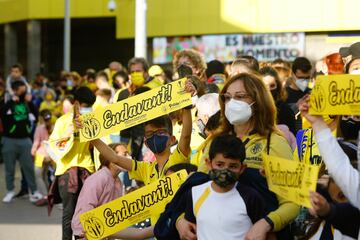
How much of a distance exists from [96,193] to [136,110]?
160cm

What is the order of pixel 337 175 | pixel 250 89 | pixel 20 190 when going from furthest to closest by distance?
pixel 20 190 < pixel 250 89 < pixel 337 175

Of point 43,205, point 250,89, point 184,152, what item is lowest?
point 43,205

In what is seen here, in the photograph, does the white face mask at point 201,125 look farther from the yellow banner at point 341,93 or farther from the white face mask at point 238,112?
the yellow banner at point 341,93

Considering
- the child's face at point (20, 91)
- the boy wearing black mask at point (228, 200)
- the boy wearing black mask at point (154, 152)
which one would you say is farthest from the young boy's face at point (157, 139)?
the child's face at point (20, 91)

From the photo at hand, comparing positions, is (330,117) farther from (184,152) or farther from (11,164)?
(11,164)

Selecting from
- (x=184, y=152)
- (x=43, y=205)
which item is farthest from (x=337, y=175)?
(x=43, y=205)

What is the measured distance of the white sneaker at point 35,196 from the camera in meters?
15.1

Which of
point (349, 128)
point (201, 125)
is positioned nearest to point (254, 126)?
point (349, 128)

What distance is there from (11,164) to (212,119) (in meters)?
9.00

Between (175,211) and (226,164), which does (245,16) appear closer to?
(175,211)

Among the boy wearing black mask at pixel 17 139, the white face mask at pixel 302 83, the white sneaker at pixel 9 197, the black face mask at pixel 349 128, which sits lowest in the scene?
the white sneaker at pixel 9 197

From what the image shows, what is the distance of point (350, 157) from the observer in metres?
5.07

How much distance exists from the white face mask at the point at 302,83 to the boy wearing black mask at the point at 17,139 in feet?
19.4

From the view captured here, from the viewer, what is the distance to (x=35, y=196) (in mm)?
15164
